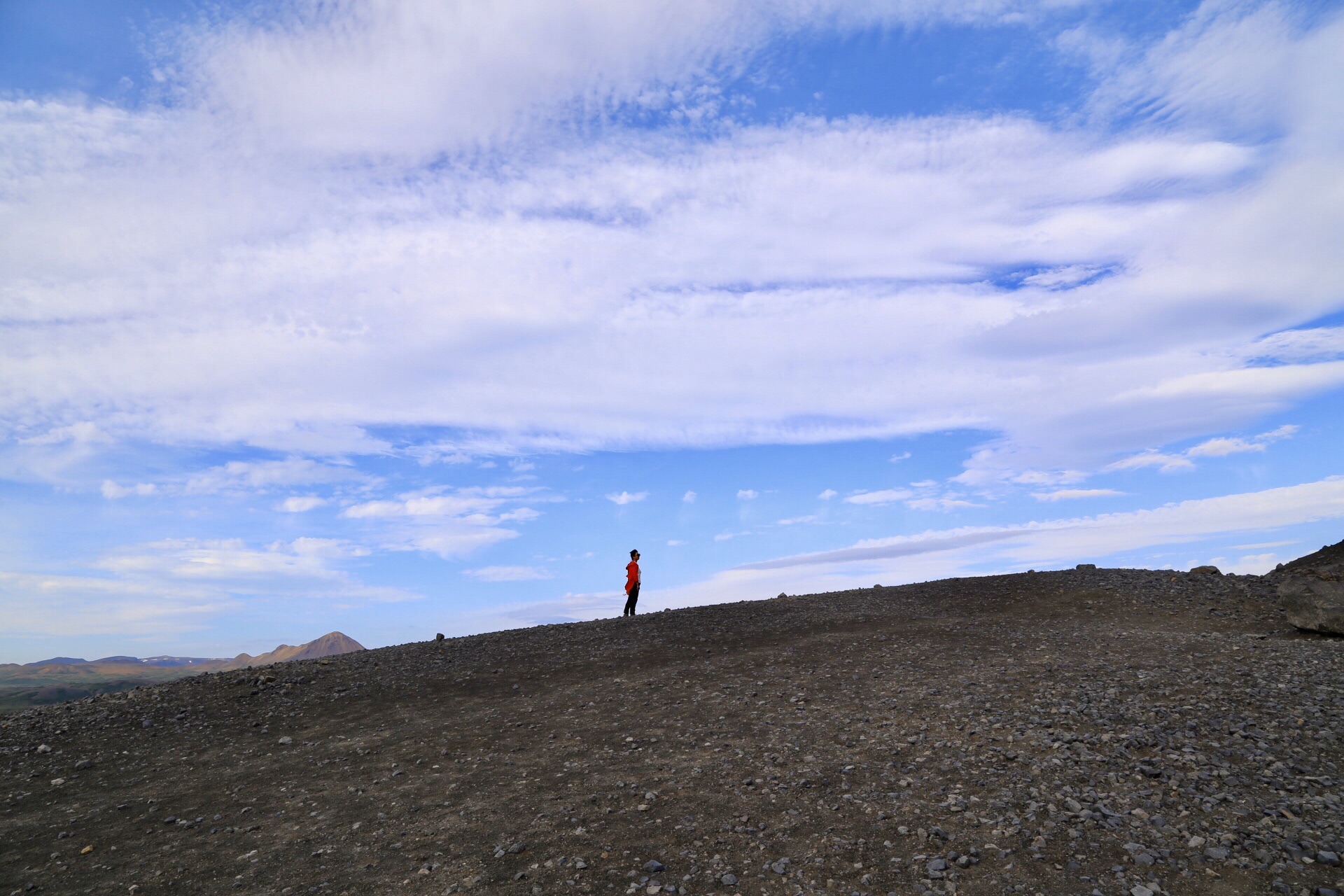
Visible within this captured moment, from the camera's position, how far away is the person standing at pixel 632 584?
1081 inches

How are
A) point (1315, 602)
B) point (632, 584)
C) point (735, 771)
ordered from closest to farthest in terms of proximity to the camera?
1. point (735, 771)
2. point (1315, 602)
3. point (632, 584)

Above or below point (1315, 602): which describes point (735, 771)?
below

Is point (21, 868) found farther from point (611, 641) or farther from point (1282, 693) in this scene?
point (1282, 693)

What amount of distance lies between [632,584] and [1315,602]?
20.5 m

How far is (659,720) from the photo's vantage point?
1480 cm

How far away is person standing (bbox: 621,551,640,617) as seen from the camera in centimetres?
2745

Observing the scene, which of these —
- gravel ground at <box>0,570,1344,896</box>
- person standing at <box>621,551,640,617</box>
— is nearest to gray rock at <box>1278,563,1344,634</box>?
gravel ground at <box>0,570,1344,896</box>

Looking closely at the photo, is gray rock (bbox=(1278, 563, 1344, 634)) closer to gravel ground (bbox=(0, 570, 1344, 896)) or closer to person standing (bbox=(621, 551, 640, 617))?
gravel ground (bbox=(0, 570, 1344, 896))

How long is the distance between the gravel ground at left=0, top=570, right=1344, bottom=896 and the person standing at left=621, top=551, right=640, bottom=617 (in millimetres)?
6492

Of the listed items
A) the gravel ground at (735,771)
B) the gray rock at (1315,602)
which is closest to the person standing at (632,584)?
the gravel ground at (735,771)

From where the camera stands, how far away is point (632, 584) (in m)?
27.5

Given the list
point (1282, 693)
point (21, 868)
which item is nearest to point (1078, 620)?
point (1282, 693)

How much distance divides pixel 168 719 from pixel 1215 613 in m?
29.0

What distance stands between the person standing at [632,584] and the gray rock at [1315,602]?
65.4ft
